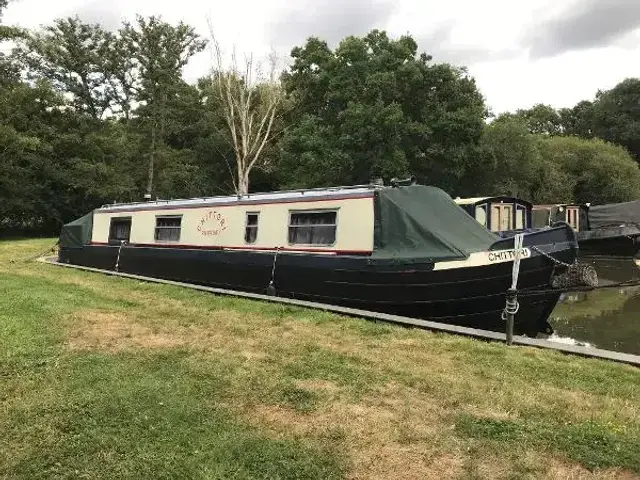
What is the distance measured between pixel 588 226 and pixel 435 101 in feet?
31.1

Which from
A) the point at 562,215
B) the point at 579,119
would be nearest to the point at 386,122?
the point at 562,215

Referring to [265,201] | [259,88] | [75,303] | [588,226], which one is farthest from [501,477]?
[259,88]

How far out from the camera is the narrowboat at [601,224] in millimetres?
21734

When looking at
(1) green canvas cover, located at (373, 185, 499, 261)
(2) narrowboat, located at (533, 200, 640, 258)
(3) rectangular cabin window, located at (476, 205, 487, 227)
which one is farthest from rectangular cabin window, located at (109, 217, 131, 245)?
(2) narrowboat, located at (533, 200, 640, 258)

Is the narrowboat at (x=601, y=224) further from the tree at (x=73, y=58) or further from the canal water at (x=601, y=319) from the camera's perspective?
the tree at (x=73, y=58)

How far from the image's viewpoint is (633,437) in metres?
3.57

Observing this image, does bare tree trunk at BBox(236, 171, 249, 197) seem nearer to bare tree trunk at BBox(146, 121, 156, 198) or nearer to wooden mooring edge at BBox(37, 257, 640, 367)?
bare tree trunk at BBox(146, 121, 156, 198)

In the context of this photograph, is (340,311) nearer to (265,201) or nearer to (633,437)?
(265,201)

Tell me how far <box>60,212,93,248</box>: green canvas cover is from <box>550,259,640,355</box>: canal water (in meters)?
12.0

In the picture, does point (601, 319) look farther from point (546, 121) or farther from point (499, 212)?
point (546, 121)

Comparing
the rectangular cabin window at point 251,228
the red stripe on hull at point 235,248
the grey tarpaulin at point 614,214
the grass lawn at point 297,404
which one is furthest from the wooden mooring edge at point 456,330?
the grey tarpaulin at point 614,214

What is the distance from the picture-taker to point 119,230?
547 inches

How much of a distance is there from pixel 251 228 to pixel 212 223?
3.70 ft

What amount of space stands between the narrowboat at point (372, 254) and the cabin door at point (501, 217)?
10.1 m
